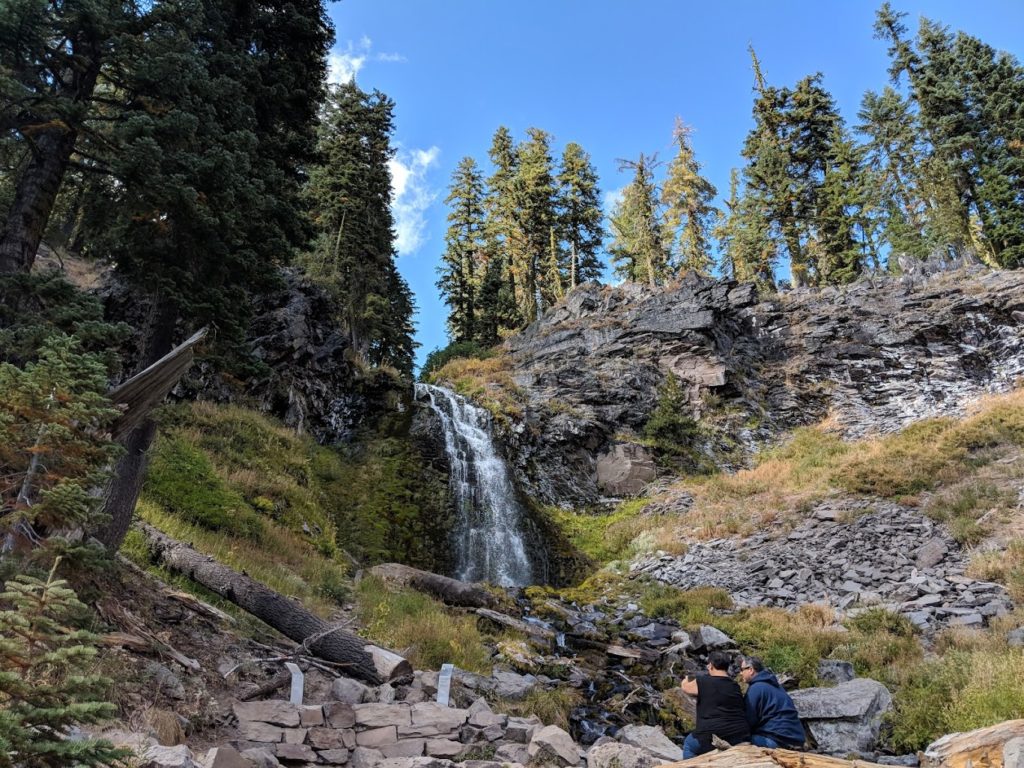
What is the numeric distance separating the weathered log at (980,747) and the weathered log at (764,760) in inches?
39.2

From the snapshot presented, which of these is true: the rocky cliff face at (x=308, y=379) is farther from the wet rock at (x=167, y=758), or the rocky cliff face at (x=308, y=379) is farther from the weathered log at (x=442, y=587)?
the wet rock at (x=167, y=758)

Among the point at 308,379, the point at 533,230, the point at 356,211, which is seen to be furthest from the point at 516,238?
the point at 308,379

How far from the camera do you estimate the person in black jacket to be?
5840mm

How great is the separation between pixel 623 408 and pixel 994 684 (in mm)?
21031

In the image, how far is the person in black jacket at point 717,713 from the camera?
584 centimetres

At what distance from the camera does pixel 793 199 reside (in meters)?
40.2

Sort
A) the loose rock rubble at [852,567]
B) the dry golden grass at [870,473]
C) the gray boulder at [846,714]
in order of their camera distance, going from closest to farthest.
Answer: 1. the gray boulder at [846,714]
2. the loose rock rubble at [852,567]
3. the dry golden grass at [870,473]

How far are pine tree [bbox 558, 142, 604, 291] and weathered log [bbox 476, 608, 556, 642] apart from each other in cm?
3417

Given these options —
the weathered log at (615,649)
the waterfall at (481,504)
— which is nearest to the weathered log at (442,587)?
the weathered log at (615,649)

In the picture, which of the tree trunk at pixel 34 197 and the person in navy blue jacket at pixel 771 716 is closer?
the person in navy blue jacket at pixel 771 716

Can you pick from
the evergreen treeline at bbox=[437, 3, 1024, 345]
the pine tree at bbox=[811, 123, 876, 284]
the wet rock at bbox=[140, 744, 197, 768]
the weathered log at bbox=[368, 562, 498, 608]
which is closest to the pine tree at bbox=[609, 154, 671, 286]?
the evergreen treeline at bbox=[437, 3, 1024, 345]

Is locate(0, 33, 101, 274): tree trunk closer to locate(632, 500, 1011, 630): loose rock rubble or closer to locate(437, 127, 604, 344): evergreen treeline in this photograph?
locate(632, 500, 1011, 630): loose rock rubble

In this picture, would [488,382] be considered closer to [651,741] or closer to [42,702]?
[651,741]

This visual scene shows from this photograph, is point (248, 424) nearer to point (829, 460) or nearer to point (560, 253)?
point (829, 460)
